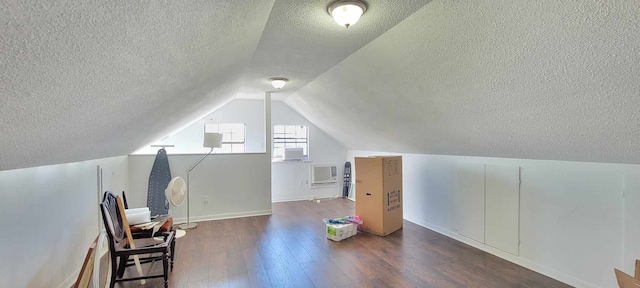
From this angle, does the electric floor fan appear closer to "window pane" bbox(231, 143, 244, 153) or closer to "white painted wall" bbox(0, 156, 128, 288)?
"white painted wall" bbox(0, 156, 128, 288)

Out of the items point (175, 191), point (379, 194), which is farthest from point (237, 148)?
point (379, 194)

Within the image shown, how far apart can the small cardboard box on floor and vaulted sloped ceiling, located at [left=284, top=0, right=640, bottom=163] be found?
840mm

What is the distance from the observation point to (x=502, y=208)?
3.18 metres

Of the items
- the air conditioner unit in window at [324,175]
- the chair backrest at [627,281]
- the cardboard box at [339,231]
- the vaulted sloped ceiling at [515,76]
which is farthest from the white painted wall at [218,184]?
the chair backrest at [627,281]

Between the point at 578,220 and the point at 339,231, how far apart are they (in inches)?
94.5

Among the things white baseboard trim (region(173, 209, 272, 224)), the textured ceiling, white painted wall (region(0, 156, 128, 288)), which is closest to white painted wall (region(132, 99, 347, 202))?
white baseboard trim (region(173, 209, 272, 224))

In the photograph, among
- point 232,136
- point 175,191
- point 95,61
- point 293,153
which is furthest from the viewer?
point 293,153

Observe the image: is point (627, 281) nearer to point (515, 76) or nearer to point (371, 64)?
point (515, 76)

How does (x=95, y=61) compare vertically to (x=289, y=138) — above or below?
above

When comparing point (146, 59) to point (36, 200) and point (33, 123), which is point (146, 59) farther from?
point (36, 200)

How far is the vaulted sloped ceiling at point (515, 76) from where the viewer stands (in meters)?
1.50

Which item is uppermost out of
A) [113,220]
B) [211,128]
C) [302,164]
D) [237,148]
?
[211,128]

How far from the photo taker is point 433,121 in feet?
10.4

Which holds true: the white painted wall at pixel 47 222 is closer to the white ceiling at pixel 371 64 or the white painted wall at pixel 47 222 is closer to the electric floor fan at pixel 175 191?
the white ceiling at pixel 371 64
